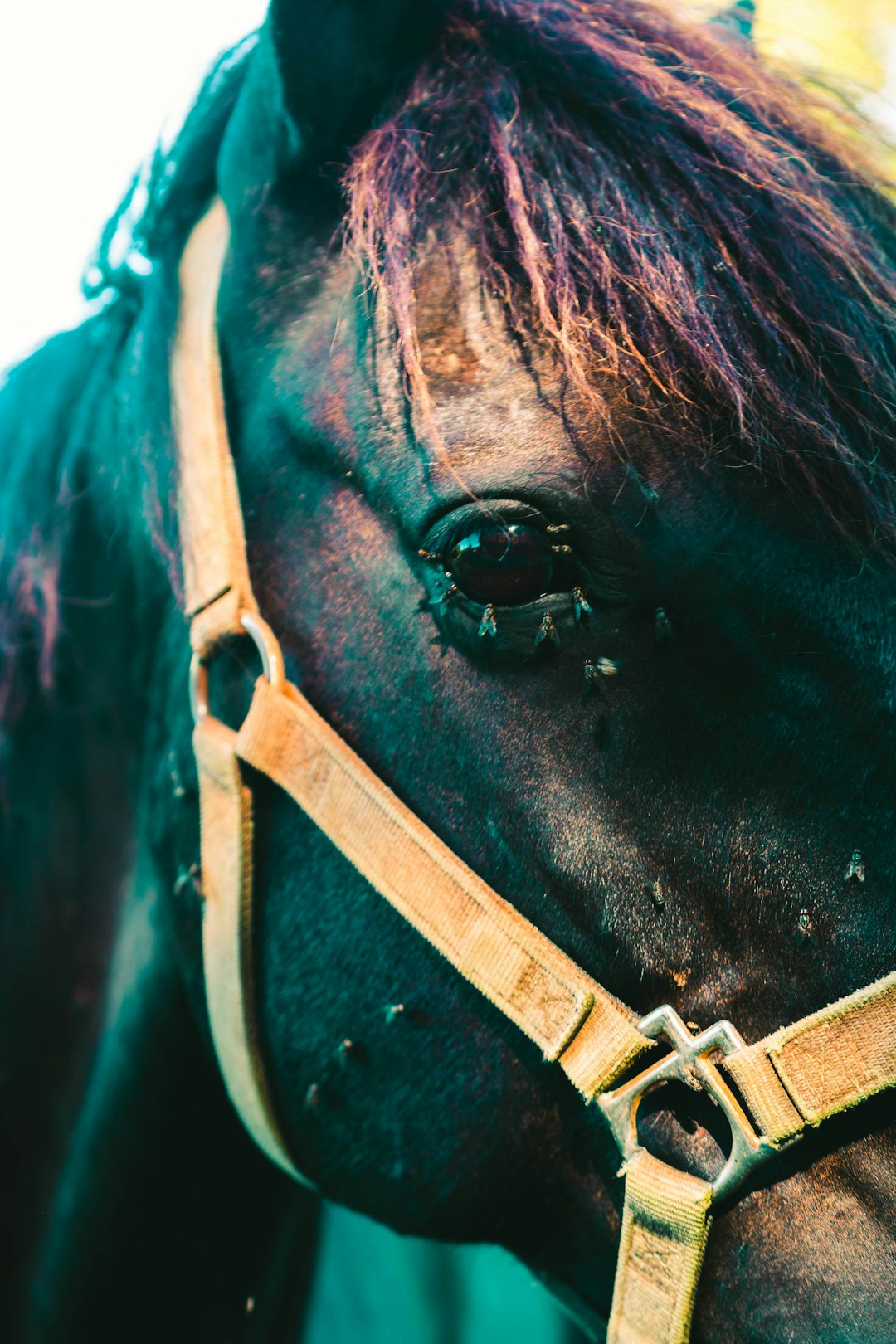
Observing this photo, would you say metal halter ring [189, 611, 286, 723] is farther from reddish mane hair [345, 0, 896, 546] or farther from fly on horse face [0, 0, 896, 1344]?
reddish mane hair [345, 0, 896, 546]

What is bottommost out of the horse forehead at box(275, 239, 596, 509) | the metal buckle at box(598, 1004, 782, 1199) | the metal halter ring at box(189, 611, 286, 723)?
the metal buckle at box(598, 1004, 782, 1199)

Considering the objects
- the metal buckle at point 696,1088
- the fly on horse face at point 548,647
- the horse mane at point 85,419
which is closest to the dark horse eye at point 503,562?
the fly on horse face at point 548,647

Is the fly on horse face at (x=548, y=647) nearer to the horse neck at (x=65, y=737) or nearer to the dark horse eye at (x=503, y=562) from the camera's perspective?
the dark horse eye at (x=503, y=562)

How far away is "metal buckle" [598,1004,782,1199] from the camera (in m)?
0.69

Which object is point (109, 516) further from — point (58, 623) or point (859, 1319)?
point (859, 1319)

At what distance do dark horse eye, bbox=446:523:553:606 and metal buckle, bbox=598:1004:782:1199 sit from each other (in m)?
0.35

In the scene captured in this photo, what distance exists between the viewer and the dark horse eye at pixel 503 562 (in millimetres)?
746

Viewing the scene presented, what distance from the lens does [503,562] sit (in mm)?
754

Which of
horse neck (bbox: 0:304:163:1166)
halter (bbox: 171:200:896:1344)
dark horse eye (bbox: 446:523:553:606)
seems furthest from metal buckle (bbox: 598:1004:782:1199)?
horse neck (bbox: 0:304:163:1166)

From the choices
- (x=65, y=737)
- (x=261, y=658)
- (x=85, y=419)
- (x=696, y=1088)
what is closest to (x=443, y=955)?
(x=696, y=1088)

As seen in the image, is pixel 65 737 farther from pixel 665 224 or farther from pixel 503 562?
pixel 665 224

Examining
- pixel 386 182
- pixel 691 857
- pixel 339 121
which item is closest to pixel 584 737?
pixel 691 857

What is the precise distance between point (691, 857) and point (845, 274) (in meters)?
0.49

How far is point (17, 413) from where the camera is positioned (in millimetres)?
1257
